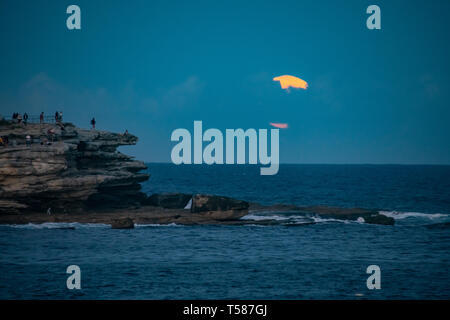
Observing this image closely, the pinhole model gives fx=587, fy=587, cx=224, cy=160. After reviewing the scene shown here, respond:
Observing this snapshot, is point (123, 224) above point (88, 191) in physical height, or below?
below

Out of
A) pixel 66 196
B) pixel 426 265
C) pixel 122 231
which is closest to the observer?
pixel 426 265

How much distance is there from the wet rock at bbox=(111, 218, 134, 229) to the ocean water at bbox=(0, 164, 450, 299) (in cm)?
72

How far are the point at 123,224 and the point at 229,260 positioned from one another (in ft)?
57.0

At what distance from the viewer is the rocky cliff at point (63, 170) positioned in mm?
58312

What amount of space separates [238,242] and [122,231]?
12.0 metres

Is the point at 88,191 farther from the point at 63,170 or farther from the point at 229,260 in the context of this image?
the point at 229,260

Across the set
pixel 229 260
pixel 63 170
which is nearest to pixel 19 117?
pixel 63 170

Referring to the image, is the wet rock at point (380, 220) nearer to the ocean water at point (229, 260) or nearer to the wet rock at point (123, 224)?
the ocean water at point (229, 260)

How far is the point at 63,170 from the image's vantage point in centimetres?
6012

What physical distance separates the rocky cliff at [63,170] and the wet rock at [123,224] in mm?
5564

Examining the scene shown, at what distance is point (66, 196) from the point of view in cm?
6069
